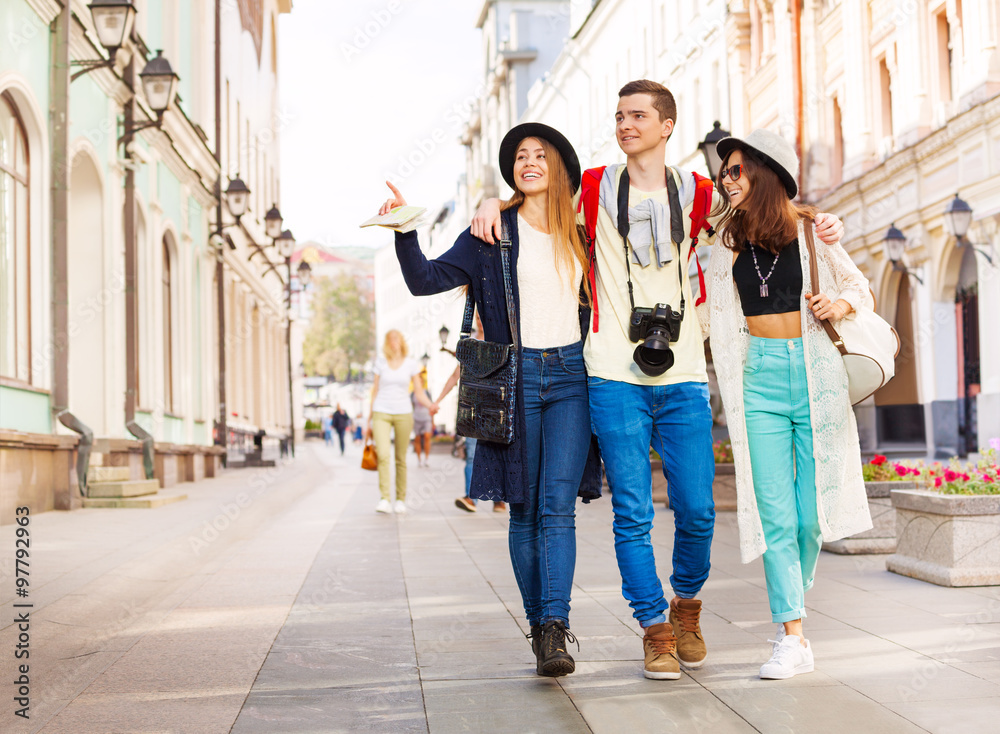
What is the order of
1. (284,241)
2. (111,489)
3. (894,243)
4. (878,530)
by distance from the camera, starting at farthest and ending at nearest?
1. (284,241)
2. (894,243)
3. (111,489)
4. (878,530)

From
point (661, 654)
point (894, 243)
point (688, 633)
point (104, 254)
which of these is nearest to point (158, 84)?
point (104, 254)

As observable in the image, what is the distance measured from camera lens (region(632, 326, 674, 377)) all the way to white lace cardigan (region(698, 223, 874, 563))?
0.36 metres

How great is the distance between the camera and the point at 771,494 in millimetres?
4418

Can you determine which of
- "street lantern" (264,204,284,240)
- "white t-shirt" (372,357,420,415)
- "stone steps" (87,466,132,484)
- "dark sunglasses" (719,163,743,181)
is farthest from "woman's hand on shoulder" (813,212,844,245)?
"street lantern" (264,204,284,240)

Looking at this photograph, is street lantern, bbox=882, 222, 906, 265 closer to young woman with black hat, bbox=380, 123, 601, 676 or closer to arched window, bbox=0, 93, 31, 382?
arched window, bbox=0, 93, 31, 382

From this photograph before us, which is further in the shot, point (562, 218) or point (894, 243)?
point (894, 243)

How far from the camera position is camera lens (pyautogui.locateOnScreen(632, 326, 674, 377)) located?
412cm

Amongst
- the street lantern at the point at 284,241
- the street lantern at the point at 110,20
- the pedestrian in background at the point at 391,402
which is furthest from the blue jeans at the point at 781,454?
the street lantern at the point at 284,241

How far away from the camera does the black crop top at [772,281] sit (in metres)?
4.48

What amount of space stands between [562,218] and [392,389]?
7.88m

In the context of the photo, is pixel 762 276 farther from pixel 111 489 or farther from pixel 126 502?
pixel 111 489

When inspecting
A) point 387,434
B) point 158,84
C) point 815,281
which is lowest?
point 387,434

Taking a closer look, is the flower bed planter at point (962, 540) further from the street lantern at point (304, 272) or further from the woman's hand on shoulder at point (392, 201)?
the street lantern at point (304, 272)

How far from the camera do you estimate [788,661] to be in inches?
164
